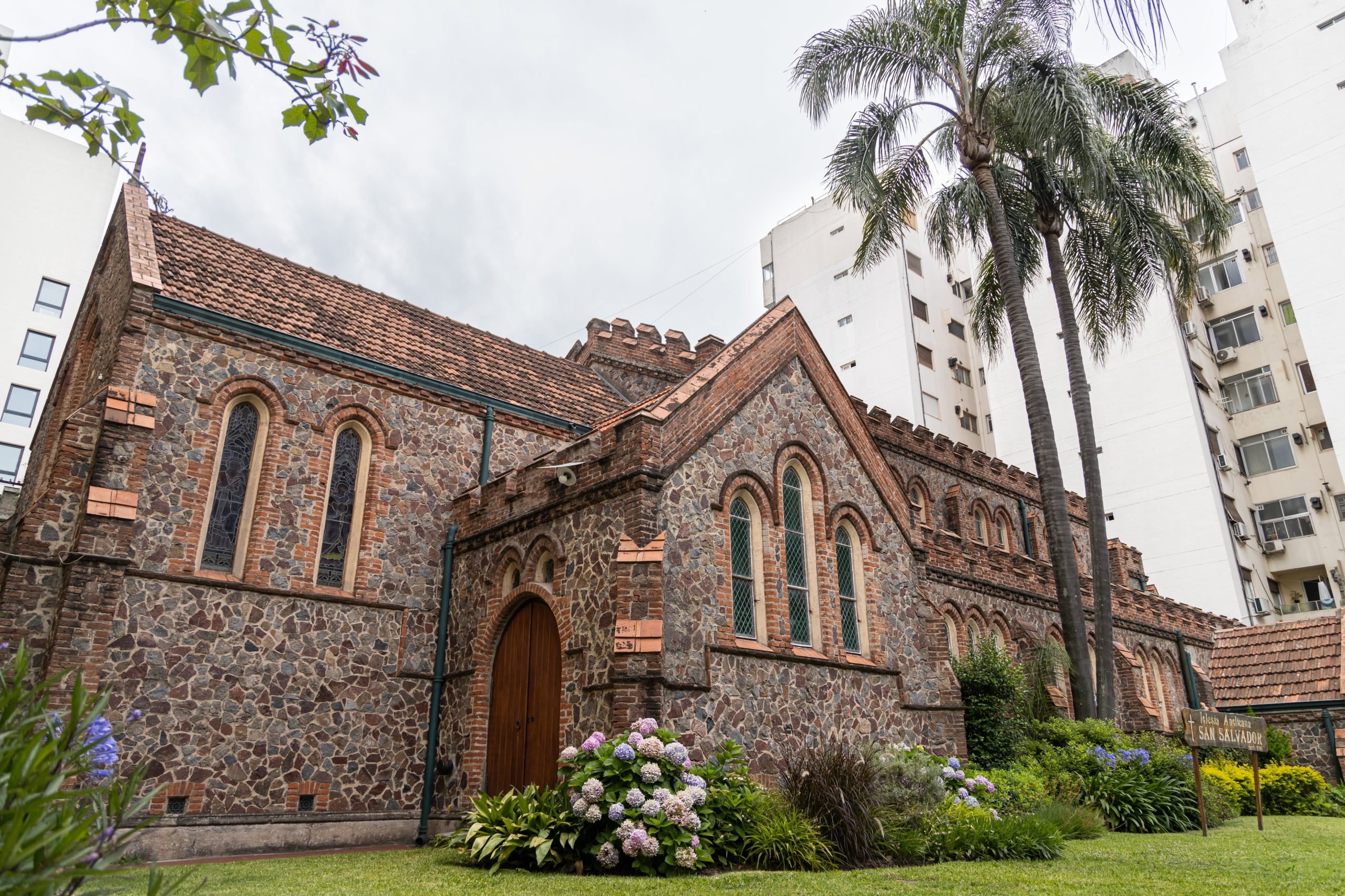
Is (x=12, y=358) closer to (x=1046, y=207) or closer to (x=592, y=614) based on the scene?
(x=592, y=614)

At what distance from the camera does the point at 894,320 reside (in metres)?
42.5

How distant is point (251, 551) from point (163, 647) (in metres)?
1.88

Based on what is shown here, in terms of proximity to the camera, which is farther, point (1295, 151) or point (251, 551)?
point (1295, 151)

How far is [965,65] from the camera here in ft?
64.7

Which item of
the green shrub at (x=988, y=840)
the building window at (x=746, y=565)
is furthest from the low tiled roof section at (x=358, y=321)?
the green shrub at (x=988, y=840)

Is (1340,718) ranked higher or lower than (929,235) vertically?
lower

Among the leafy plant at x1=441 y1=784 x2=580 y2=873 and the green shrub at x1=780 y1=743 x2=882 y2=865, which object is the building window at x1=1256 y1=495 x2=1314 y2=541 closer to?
the green shrub at x1=780 y1=743 x2=882 y2=865

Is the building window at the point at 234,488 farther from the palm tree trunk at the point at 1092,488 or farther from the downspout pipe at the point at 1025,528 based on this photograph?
the downspout pipe at the point at 1025,528

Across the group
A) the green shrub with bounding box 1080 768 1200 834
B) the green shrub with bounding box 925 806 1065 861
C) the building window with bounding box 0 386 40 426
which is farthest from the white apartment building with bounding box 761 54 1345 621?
the building window with bounding box 0 386 40 426

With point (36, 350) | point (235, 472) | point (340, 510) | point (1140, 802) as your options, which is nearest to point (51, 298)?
point (36, 350)

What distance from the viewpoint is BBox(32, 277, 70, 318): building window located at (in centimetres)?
4116

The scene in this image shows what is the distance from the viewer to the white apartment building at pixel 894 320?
138 ft

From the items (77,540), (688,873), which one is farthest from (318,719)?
(688,873)

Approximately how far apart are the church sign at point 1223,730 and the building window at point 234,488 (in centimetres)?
1470
